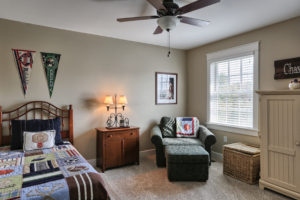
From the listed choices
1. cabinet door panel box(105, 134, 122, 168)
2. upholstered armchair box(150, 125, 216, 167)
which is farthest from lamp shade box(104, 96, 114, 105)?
upholstered armchair box(150, 125, 216, 167)

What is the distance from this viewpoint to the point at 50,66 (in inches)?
124

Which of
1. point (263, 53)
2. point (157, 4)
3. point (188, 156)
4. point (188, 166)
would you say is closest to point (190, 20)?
point (157, 4)

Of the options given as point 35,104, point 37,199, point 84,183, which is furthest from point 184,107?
point 37,199

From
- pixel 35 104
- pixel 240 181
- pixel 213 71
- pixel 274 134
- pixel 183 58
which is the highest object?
pixel 183 58

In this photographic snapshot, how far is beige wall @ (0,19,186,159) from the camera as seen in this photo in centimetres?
291

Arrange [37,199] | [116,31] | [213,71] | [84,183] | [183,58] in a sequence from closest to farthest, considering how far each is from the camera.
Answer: [37,199], [84,183], [116,31], [213,71], [183,58]

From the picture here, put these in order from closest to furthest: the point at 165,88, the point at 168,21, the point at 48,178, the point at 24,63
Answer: the point at 48,178
the point at 168,21
the point at 24,63
the point at 165,88

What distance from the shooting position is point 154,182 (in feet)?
9.38

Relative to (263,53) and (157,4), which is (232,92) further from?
(157,4)

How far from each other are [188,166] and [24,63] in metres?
2.99

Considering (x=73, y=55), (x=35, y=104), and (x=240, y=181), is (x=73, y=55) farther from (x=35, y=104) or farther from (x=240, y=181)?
(x=240, y=181)

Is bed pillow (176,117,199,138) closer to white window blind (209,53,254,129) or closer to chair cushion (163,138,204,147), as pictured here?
chair cushion (163,138,204,147)

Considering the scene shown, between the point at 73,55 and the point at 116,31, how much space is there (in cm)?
87

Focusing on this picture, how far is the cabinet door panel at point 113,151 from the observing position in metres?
3.29
